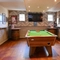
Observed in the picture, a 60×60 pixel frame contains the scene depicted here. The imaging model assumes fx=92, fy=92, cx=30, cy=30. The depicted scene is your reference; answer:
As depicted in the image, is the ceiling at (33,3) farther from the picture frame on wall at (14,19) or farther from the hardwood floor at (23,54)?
the picture frame on wall at (14,19)

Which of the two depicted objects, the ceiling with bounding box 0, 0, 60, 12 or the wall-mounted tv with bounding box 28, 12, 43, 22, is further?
the wall-mounted tv with bounding box 28, 12, 43, 22

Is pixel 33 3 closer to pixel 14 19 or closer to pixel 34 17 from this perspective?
pixel 34 17

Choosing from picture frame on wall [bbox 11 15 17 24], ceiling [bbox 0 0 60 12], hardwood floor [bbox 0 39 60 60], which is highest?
ceiling [bbox 0 0 60 12]

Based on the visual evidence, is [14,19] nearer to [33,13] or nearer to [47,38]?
[33,13]

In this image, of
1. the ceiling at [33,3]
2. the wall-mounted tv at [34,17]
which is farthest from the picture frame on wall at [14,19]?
the ceiling at [33,3]

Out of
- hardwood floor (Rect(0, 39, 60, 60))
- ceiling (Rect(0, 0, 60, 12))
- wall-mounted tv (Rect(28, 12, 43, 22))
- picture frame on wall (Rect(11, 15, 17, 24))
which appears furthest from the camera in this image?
wall-mounted tv (Rect(28, 12, 43, 22))

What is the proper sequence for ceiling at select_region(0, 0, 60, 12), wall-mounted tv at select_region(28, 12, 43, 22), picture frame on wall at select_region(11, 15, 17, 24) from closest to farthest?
ceiling at select_region(0, 0, 60, 12)
picture frame on wall at select_region(11, 15, 17, 24)
wall-mounted tv at select_region(28, 12, 43, 22)

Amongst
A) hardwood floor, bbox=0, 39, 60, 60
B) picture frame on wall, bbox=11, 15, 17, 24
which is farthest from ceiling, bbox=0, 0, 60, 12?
picture frame on wall, bbox=11, 15, 17, 24

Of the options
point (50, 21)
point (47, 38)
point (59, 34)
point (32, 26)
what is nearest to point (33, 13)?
point (32, 26)

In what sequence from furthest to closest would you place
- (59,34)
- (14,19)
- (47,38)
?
(14,19) → (59,34) → (47,38)

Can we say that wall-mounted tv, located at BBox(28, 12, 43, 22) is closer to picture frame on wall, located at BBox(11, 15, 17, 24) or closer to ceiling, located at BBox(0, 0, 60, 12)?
picture frame on wall, located at BBox(11, 15, 17, 24)

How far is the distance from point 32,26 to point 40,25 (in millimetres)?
752

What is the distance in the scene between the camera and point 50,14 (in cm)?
873

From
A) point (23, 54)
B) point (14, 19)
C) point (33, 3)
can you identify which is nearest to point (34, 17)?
point (14, 19)
